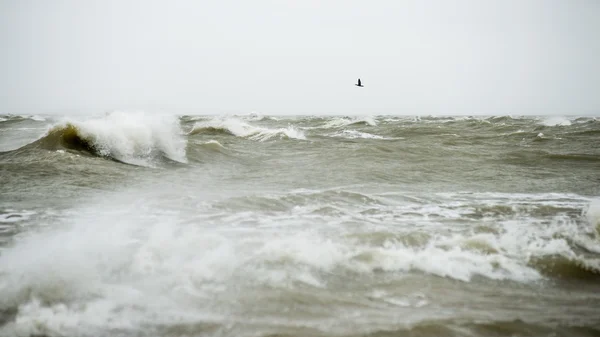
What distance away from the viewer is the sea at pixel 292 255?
86.4 inches

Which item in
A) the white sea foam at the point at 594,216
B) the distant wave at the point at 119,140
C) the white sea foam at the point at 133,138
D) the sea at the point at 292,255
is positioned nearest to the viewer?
the sea at the point at 292,255

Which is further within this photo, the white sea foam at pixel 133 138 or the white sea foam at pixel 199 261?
the white sea foam at pixel 133 138

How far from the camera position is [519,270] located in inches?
117

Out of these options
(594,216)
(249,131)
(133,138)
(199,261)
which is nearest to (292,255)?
(199,261)

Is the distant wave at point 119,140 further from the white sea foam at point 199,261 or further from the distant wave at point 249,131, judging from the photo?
the distant wave at point 249,131

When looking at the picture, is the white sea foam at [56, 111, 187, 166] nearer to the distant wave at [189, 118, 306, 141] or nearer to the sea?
the sea

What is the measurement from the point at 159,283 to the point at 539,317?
2.47m

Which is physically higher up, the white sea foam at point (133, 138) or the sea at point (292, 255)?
the white sea foam at point (133, 138)

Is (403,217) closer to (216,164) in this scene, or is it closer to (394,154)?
(216,164)

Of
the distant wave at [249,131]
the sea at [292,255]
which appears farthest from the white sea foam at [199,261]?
the distant wave at [249,131]

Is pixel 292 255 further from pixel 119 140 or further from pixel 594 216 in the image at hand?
pixel 119 140

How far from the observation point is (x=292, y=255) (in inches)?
123

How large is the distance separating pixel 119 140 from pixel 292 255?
25.8 feet

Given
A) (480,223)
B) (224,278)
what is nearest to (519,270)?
(480,223)
